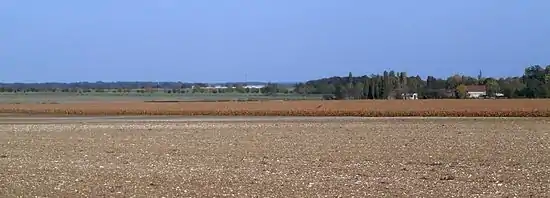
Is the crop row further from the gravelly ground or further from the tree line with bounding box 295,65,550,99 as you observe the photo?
the tree line with bounding box 295,65,550,99

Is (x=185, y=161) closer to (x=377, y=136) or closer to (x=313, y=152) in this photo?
(x=313, y=152)

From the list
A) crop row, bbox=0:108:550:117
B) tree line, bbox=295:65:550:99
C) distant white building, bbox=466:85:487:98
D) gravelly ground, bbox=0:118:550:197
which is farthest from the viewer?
distant white building, bbox=466:85:487:98

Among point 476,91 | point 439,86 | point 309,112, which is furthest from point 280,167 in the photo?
point 439,86

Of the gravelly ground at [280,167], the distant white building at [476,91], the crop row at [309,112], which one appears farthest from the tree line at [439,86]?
the gravelly ground at [280,167]

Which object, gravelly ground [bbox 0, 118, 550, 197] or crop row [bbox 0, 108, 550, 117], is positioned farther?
crop row [bbox 0, 108, 550, 117]

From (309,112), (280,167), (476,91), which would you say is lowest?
(280,167)

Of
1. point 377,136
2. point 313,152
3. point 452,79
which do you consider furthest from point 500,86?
point 313,152

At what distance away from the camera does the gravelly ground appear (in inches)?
544

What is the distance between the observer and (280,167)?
58.5ft

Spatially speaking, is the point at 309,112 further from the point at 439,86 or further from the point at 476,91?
the point at 439,86

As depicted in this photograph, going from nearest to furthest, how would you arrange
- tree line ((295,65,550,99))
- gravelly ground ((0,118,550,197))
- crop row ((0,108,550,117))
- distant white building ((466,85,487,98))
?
1. gravelly ground ((0,118,550,197))
2. crop row ((0,108,550,117))
3. tree line ((295,65,550,99))
4. distant white building ((466,85,487,98))

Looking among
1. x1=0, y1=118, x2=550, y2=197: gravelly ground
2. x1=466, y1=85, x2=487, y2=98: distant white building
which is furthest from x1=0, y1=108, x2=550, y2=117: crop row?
x1=466, y1=85, x2=487, y2=98: distant white building

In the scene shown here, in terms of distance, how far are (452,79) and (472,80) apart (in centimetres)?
500

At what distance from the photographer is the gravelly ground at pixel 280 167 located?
1382 centimetres
